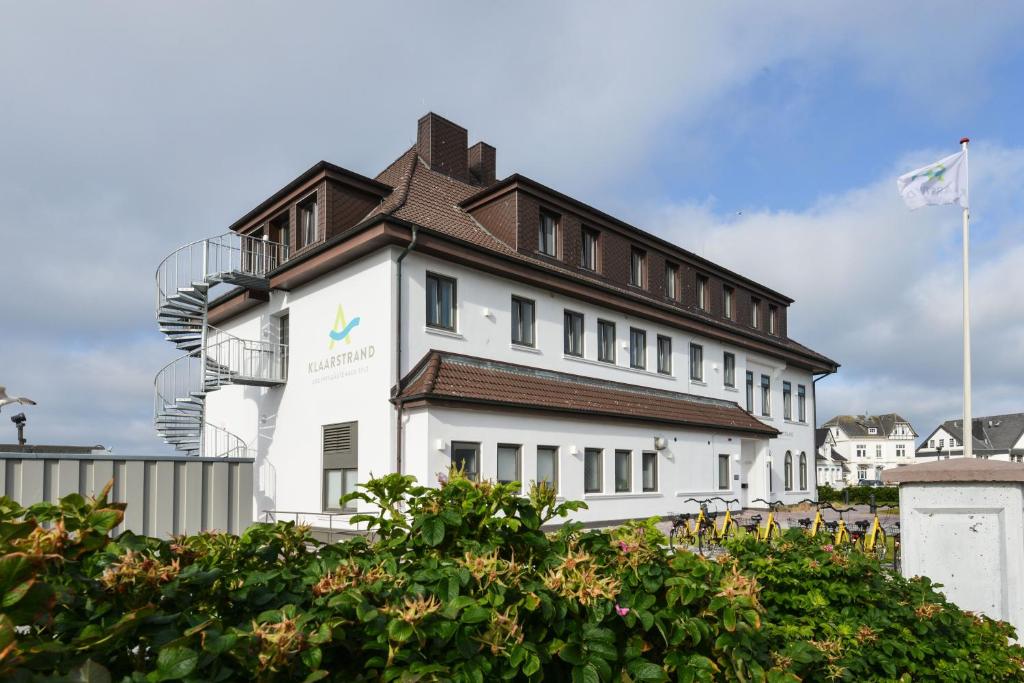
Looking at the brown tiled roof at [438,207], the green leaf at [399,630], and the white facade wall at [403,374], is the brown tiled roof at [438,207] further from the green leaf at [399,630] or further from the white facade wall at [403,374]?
the green leaf at [399,630]

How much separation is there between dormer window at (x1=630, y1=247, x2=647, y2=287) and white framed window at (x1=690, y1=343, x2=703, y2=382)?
11.4ft

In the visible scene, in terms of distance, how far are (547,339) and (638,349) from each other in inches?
199

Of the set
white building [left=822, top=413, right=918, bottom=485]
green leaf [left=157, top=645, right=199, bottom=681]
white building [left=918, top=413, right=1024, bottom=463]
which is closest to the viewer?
green leaf [left=157, top=645, right=199, bottom=681]

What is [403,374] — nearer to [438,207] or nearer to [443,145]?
[438,207]

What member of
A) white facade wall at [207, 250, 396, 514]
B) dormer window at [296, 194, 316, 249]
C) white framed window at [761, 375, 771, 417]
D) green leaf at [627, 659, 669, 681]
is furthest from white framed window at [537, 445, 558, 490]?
green leaf at [627, 659, 669, 681]

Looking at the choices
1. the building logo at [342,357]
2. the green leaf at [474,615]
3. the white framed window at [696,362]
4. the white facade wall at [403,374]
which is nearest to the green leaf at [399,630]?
the green leaf at [474,615]

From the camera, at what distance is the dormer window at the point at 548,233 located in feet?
74.5

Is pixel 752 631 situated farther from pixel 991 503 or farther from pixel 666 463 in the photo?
pixel 666 463

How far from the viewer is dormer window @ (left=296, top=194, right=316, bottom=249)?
2123cm

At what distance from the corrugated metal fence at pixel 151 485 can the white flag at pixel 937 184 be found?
15.0 metres

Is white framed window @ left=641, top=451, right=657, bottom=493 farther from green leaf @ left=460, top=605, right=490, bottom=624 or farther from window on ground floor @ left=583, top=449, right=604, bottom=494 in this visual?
green leaf @ left=460, top=605, right=490, bottom=624

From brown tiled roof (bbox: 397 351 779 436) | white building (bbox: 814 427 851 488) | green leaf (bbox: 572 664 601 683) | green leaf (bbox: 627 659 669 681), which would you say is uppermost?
brown tiled roof (bbox: 397 351 779 436)

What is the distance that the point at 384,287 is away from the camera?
58.9 feet

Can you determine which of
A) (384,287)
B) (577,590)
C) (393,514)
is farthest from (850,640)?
(384,287)
